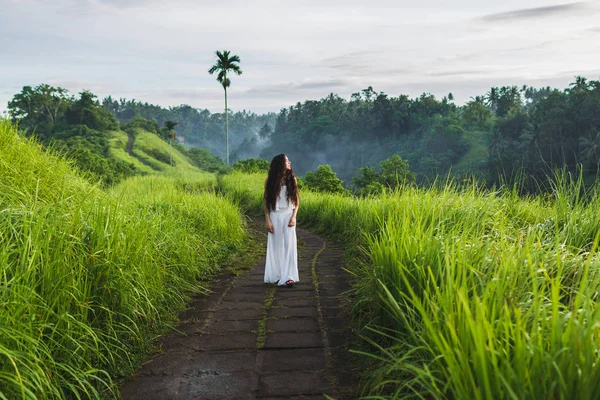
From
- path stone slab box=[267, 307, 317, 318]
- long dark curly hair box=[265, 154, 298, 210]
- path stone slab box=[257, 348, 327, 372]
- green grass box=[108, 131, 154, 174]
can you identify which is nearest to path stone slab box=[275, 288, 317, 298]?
path stone slab box=[267, 307, 317, 318]

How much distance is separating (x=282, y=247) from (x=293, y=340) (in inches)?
79.6

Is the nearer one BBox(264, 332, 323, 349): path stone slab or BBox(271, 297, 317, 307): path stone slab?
BBox(264, 332, 323, 349): path stone slab

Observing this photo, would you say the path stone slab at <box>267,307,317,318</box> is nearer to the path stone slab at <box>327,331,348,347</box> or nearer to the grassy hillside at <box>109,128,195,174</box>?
the path stone slab at <box>327,331,348,347</box>

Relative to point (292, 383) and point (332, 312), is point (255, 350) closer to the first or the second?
point (292, 383)

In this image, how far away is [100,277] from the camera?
10.8 feet

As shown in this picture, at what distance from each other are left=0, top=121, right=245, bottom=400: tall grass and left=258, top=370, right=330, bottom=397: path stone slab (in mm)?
865

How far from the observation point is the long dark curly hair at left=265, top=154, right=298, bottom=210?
565cm

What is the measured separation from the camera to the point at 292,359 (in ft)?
10.7

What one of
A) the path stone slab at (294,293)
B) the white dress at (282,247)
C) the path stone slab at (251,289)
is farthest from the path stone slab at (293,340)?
the white dress at (282,247)

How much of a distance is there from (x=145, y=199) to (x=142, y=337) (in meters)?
3.47

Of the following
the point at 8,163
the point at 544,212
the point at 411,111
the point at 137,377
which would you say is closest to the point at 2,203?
the point at 8,163

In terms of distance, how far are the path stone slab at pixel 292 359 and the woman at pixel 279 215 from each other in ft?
6.92

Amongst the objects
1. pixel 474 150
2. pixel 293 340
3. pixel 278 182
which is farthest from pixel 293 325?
pixel 474 150

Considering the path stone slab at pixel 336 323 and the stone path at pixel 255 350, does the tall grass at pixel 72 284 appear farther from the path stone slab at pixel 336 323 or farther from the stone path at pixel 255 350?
the path stone slab at pixel 336 323
